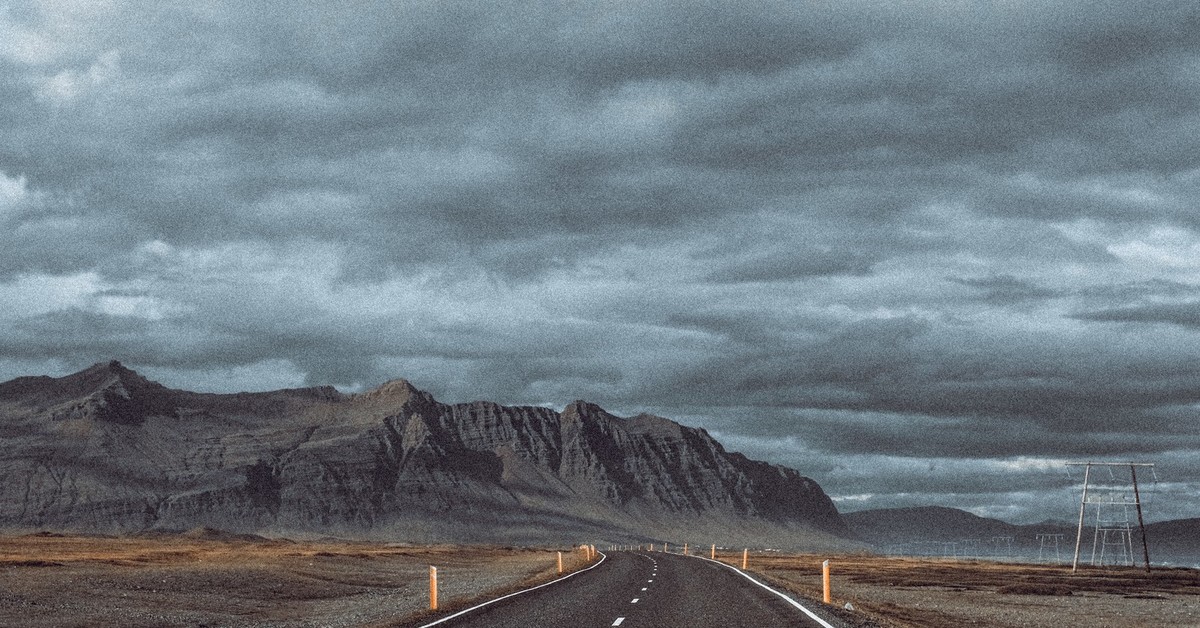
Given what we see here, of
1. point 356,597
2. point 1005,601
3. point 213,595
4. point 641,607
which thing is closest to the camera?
point 641,607

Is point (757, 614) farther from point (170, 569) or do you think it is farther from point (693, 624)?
point (170, 569)

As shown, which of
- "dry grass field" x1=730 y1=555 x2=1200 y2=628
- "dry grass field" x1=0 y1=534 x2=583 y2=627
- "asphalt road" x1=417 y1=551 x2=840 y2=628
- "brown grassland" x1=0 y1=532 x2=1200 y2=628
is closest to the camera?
"asphalt road" x1=417 y1=551 x2=840 y2=628

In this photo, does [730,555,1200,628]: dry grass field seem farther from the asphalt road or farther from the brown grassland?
the asphalt road

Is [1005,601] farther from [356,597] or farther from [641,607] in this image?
[356,597]

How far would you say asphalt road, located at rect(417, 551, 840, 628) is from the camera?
33969 millimetres

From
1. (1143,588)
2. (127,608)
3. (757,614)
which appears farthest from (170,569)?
(1143,588)

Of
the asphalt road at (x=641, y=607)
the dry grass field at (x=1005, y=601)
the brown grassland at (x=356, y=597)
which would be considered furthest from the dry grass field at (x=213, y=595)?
the dry grass field at (x=1005, y=601)

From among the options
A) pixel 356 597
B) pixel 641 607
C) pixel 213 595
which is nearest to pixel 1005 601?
pixel 641 607

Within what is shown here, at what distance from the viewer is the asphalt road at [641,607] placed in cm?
3397

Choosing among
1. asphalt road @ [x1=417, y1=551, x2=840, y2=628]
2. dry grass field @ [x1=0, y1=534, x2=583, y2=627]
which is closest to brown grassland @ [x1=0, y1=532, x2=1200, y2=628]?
dry grass field @ [x1=0, y1=534, x2=583, y2=627]

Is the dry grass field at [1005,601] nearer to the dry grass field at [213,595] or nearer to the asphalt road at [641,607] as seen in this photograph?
the asphalt road at [641,607]

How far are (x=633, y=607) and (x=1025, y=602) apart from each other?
102 ft

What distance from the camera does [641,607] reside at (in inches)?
1563

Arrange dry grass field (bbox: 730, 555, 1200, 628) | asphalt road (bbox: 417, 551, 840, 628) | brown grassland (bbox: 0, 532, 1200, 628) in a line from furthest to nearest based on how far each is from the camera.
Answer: dry grass field (bbox: 730, 555, 1200, 628) → brown grassland (bbox: 0, 532, 1200, 628) → asphalt road (bbox: 417, 551, 840, 628)
